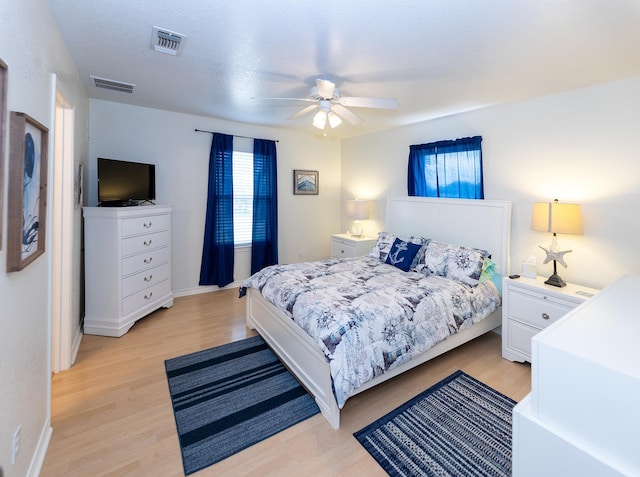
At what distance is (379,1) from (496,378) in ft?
9.26

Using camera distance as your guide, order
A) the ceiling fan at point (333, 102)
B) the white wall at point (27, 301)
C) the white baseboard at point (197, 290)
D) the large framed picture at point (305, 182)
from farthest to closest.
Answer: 1. the large framed picture at point (305, 182)
2. the white baseboard at point (197, 290)
3. the ceiling fan at point (333, 102)
4. the white wall at point (27, 301)

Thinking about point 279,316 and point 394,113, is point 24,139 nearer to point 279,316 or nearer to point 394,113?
point 279,316

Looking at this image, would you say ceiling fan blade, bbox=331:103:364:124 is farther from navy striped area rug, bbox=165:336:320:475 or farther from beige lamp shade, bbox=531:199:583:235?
navy striped area rug, bbox=165:336:320:475

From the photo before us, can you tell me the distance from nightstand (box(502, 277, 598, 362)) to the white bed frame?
30cm

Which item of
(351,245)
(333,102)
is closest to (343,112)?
(333,102)

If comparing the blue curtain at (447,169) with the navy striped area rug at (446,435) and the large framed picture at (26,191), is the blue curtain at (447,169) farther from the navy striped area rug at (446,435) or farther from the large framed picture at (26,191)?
the large framed picture at (26,191)

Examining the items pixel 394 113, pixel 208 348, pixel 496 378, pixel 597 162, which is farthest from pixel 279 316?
pixel 597 162

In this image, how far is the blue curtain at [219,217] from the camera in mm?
4312

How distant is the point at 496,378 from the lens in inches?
96.5

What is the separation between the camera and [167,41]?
2.13m

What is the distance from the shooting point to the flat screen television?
317cm

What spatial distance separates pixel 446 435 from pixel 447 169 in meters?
2.95

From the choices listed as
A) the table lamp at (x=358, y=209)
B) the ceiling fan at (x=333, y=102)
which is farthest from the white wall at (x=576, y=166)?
the table lamp at (x=358, y=209)

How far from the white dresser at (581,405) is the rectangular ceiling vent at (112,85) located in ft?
12.9
